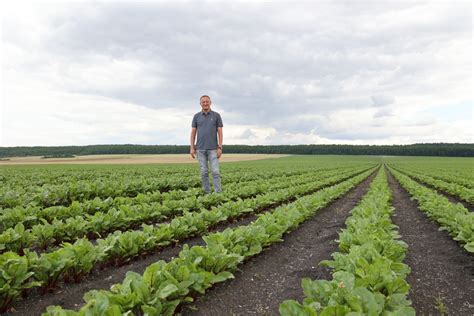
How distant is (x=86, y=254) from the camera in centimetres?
411

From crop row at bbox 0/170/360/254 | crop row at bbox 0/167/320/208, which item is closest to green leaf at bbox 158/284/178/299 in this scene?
crop row at bbox 0/170/360/254

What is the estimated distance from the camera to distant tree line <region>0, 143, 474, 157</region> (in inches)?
4038

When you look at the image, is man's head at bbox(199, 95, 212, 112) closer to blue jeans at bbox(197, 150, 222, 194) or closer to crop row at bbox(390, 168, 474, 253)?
blue jeans at bbox(197, 150, 222, 194)

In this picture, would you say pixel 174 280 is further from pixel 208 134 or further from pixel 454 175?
pixel 454 175

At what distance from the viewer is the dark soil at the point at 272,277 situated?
3.72 metres

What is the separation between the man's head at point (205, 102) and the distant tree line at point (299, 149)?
3627 inches

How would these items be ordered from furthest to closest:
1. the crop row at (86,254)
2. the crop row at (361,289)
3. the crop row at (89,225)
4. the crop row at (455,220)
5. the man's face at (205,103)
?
the man's face at (205,103), the crop row at (455,220), the crop row at (89,225), the crop row at (86,254), the crop row at (361,289)

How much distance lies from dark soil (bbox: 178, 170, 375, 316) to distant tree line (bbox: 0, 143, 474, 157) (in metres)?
96.4

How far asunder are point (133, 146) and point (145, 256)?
106m

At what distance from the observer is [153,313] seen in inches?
113

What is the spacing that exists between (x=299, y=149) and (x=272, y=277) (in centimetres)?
11756

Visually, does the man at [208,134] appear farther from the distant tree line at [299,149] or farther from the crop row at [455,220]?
the distant tree line at [299,149]

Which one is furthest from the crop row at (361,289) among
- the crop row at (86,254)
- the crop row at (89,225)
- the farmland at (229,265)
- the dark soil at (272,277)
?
the crop row at (89,225)

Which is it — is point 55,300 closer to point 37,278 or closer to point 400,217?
point 37,278
